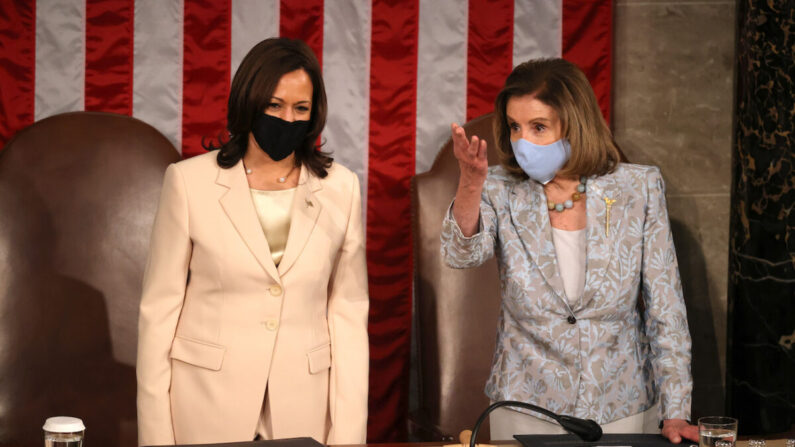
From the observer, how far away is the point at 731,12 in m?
3.93

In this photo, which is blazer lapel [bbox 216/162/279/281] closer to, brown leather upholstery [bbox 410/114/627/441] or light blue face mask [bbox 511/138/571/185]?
light blue face mask [bbox 511/138/571/185]

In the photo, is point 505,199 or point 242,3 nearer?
point 505,199

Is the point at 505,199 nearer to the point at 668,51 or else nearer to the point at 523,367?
the point at 523,367

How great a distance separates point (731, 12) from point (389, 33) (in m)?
1.44

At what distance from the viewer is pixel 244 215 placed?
254 cm

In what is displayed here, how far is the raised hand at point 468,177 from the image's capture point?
2.12 metres

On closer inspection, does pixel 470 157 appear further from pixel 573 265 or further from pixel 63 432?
pixel 63 432

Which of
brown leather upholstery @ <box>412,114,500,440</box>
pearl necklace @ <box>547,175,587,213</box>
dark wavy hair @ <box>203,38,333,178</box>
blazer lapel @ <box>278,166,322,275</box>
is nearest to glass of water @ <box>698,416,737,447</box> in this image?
pearl necklace @ <box>547,175,587,213</box>

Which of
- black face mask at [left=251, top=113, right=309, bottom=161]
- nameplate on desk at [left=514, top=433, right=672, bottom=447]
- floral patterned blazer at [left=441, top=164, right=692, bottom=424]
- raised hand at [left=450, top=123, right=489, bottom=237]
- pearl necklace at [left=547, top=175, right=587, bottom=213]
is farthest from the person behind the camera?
black face mask at [left=251, top=113, right=309, bottom=161]

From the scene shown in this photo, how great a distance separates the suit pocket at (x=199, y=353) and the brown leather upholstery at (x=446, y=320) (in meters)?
1.24

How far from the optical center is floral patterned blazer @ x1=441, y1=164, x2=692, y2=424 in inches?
91.1

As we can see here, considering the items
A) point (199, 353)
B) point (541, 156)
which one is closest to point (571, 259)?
point (541, 156)

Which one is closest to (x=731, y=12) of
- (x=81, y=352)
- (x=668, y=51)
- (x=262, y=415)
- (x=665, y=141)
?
(x=668, y=51)

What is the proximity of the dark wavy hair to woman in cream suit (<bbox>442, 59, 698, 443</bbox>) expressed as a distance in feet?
1.77
